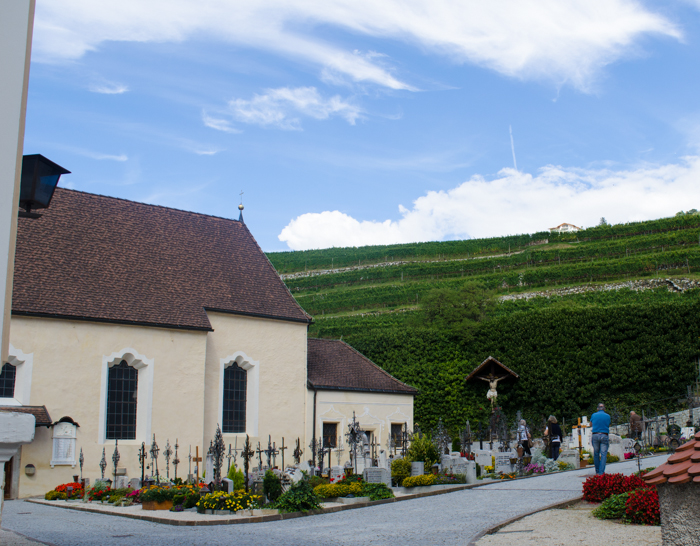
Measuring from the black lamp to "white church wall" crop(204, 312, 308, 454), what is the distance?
18.2 m

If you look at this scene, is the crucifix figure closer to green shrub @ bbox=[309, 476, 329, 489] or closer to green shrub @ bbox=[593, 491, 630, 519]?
green shrub @ bbox=[309, 476, 329, 489]

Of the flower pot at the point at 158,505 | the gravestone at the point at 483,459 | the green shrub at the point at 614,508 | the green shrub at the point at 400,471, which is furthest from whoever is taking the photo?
the gravestone at the point at 483,459

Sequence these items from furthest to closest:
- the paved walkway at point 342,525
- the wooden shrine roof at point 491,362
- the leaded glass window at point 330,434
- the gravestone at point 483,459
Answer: the wooden shrine roof at point 491,362 → the leaded glass window at point 330,434 → the gravestone at point 483,459 → the paved walkway at point 342,525

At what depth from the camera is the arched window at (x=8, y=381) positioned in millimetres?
19348

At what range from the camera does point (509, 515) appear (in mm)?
12328

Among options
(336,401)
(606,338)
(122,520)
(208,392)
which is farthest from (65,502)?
(606,338)

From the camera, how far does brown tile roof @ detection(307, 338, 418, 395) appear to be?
27078mm

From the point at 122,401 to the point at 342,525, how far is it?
11.7 metres

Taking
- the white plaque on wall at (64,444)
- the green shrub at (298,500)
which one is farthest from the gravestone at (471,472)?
the white plaque on wall at (64,444)

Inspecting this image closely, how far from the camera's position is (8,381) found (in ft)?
63.8

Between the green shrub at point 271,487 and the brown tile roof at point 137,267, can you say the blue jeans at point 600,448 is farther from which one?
the brown tile roof at point 137,267

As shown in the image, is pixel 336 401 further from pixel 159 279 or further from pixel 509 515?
pixel 509 515

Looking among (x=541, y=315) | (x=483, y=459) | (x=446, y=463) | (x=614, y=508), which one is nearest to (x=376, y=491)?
(x=446, y=463)

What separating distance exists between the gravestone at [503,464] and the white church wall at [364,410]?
24.0 ft
